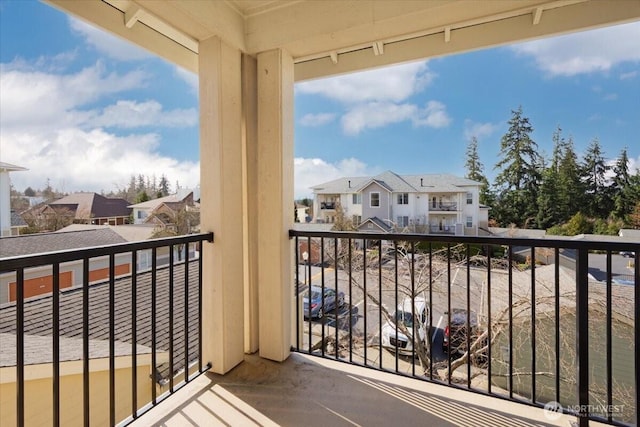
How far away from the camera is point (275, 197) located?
7.24 ft

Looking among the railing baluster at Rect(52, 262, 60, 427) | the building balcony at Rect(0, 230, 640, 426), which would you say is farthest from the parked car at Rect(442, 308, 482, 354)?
the railing baluster at Rect(52, 262, 60, 427)

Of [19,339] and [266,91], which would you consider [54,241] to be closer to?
[19,339]

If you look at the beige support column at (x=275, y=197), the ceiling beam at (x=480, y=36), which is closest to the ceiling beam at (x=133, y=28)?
the beige support column at (x=275, y=197)

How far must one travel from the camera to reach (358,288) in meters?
3.69

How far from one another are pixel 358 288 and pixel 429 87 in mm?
2323

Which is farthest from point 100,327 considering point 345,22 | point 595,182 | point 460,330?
point 460,330

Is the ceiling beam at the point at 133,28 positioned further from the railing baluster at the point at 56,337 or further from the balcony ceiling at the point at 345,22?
the railing baluster at the point at 56,337

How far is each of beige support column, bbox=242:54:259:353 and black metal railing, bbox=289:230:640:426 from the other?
330 mm

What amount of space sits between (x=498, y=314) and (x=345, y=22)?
315 cm

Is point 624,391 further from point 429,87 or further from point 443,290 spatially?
point 429,87

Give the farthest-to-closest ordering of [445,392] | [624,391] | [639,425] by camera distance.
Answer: [624,391] < [445,392] < [639,425]

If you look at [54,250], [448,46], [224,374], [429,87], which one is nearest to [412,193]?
[429,87]

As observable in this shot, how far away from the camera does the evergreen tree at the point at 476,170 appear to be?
6.48 feet

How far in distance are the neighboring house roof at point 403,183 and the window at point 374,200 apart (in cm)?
9
